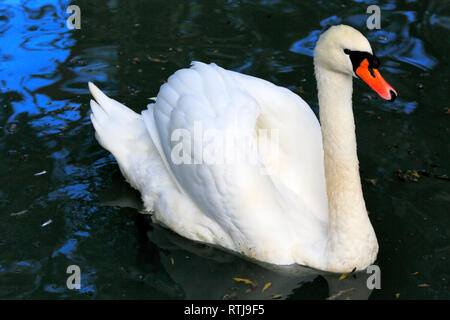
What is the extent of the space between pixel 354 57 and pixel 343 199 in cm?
104

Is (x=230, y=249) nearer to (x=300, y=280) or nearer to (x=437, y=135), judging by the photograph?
(x=300, y=280)

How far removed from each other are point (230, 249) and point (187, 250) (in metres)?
0.38

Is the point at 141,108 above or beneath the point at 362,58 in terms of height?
beneath

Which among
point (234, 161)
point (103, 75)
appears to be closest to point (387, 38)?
point (103, 75)

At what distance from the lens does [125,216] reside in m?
5.71

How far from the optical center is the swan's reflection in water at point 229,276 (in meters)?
4.85

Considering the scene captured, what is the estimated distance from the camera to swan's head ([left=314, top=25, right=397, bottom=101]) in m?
4.32

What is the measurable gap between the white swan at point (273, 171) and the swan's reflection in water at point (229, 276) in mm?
90

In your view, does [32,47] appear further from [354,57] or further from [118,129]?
[354,57]

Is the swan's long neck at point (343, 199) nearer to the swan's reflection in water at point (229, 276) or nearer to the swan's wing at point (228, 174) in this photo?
the swan's reflection in water at point (229, 276)

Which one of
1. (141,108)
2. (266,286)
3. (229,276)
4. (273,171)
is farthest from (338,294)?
(141,108)

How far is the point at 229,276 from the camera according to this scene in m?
5.03

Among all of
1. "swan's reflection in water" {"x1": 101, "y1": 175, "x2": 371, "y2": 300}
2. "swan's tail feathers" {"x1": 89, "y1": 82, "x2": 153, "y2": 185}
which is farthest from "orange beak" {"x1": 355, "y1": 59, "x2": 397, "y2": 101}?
"swan's tail feathers" {"x1": 89, "y1": 82, "x2": 153, "y2": 185}

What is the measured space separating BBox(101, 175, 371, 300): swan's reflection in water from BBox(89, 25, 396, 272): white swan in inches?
3.5
